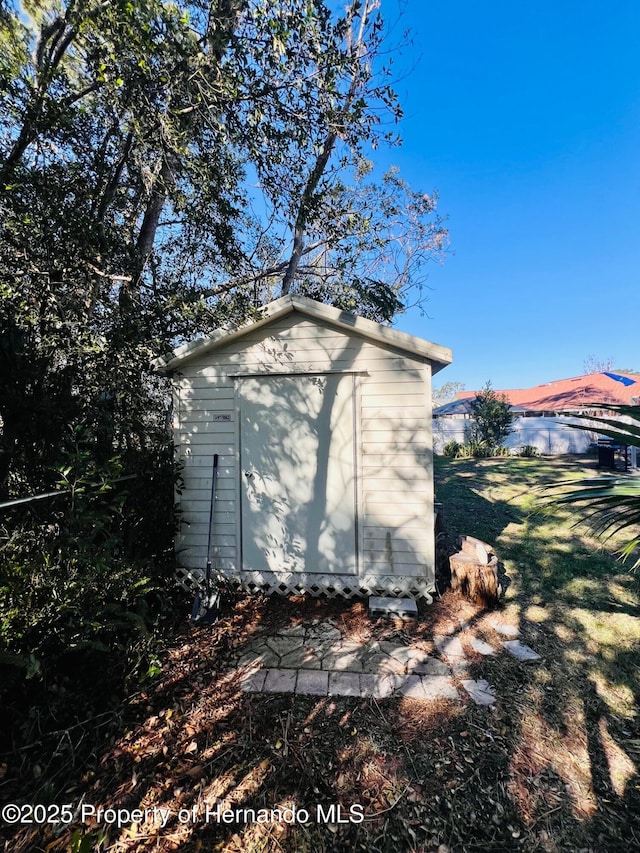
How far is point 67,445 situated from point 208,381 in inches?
62.8

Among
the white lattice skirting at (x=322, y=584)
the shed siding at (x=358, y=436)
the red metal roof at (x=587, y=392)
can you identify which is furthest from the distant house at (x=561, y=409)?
the white lattice skirting at (x=322, y=584)

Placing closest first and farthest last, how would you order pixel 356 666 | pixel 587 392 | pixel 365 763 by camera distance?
1. pixel 365 763
2. pixel 356 666
3. pixel 587 392

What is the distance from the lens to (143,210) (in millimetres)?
4816

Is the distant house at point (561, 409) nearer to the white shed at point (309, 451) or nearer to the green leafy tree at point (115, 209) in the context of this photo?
the white shed at point (309, 451)

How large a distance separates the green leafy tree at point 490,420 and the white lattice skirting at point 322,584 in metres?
12.1

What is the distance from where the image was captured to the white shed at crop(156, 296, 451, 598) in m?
3.54

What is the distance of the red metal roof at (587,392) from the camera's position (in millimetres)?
14500

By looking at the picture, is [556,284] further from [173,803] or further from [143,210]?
[173,803]

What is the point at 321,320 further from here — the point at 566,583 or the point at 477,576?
the point at 566,583

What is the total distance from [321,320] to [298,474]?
1.65 meters

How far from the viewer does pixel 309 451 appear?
3.72m

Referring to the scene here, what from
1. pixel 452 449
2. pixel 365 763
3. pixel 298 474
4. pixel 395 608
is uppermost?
pixel 452 449

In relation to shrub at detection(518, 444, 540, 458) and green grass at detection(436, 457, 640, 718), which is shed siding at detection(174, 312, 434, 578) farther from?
shrub at detection(518, 444, 540, 458)

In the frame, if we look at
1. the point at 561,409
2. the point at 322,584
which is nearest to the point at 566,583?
the point at 322,584
